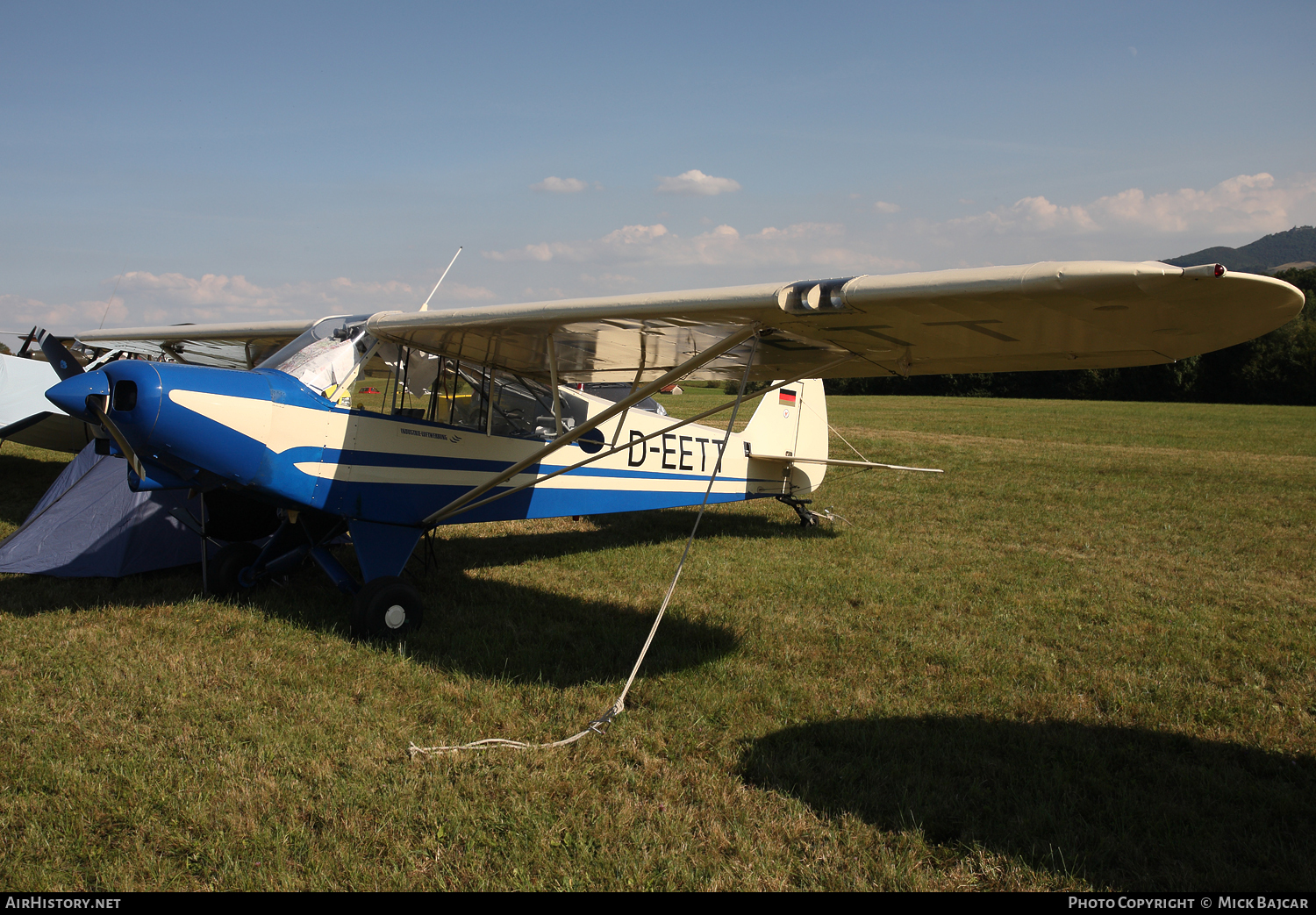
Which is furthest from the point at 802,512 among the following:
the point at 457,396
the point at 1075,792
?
the point at 1075,792

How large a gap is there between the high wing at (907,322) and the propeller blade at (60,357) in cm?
307

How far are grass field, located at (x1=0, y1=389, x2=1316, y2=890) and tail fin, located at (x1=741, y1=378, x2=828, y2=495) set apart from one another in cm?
175

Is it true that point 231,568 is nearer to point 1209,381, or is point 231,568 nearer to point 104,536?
point 104,536

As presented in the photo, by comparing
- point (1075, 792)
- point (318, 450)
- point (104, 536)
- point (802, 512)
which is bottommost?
point (1075, 792)

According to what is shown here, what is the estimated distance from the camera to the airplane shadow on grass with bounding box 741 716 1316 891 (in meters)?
2.77

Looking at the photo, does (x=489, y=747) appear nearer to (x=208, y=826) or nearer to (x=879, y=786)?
(x=208, y=826)

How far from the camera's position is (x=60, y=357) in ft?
21.1

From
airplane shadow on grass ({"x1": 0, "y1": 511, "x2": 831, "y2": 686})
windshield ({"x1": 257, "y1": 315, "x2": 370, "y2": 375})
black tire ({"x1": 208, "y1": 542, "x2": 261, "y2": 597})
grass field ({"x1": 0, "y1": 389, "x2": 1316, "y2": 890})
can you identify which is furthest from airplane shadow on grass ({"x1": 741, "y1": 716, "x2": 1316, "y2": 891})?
black tire ({"x1": 208, "y1": 542, "x2": 261, "y2": 597})

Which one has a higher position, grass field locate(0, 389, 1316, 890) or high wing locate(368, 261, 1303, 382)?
high wing locate(368, 261, 1303, 382)

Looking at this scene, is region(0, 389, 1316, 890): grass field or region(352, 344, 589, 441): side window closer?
region(0, 389, 1316, 890): grass field

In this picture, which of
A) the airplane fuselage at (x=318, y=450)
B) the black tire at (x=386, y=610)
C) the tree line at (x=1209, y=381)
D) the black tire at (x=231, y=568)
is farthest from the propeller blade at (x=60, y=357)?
the tree line at (x=1209, y=381)

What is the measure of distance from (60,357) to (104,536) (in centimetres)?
165

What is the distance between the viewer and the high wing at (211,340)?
730cm

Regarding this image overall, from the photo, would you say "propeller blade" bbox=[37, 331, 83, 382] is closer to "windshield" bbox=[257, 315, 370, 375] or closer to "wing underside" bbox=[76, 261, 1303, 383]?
"windshield" bbox=[257, 315, 370, 375]
